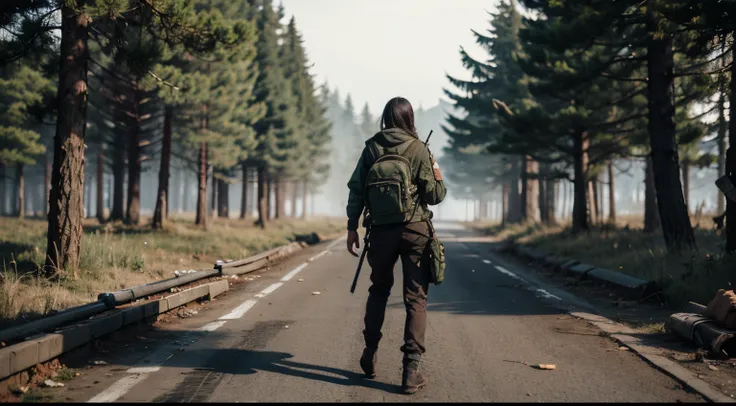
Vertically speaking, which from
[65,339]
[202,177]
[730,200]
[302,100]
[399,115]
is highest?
[302,100]

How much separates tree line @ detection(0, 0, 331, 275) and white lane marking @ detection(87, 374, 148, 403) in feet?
21.1

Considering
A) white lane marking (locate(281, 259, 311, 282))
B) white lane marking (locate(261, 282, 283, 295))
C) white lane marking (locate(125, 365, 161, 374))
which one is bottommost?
white lane marking (locate(125, 365, 161, 374))

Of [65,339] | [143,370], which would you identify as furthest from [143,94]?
[143,370]

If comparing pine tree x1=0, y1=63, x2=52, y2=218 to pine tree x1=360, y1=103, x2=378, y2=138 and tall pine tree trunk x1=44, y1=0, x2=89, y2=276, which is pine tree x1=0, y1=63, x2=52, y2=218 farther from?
pine tree x1=360, y1=103, x2=378, y2=138

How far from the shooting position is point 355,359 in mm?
6465

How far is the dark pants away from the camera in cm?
552

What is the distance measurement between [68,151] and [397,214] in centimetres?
799

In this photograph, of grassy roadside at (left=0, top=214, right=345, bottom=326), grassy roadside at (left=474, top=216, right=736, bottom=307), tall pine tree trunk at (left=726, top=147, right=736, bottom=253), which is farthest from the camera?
tall pine tree trunk at (left=726, top=147, right=736, bottom=253)

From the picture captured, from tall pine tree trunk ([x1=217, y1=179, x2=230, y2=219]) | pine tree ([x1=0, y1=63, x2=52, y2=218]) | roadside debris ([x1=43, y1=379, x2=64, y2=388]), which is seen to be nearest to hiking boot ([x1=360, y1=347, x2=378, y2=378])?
roadside debris ([x1=43, y1=379, x2=64, y2=388])

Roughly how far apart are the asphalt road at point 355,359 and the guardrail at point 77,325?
35 cm

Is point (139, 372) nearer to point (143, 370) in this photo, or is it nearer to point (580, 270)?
point (143, 370)

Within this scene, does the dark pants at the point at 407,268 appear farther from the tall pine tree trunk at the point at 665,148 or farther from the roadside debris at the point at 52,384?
the tall pine tree trunk at the point at 665,148

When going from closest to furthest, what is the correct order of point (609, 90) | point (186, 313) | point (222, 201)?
1. point (186, 313)
2. point (609, 90)
3. point (222, 201)

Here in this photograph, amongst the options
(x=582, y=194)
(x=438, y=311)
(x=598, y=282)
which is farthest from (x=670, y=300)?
(x=582, y=194)
